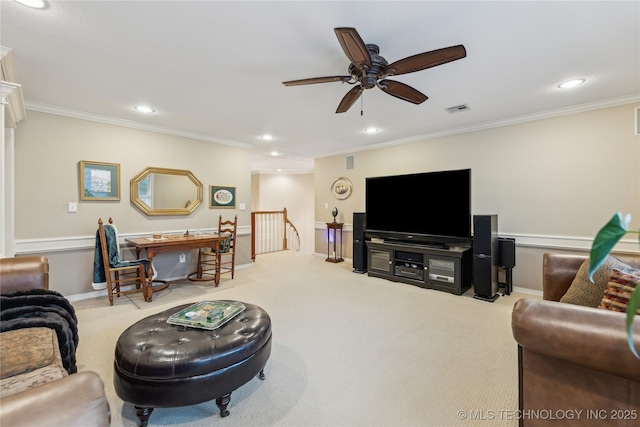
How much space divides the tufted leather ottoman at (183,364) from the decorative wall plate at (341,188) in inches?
175

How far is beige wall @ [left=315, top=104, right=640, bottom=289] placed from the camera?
3.17 m

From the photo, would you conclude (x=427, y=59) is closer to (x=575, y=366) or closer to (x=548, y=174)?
(x=575, y=366)

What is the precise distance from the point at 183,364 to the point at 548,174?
14.7ft

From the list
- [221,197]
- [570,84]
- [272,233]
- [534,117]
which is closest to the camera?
[570,84]

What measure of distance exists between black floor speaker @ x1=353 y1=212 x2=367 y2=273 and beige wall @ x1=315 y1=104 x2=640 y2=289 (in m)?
0.78

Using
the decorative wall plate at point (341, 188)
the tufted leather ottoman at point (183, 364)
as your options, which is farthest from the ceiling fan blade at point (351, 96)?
the decorative wall plate at point (341, 188)

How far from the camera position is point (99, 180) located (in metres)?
3.72

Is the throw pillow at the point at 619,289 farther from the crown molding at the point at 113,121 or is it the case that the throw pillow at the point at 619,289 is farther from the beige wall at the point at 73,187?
the crown molding at the point at 113,121

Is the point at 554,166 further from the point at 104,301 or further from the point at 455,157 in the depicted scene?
the point at 104,301

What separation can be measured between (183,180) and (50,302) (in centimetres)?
296

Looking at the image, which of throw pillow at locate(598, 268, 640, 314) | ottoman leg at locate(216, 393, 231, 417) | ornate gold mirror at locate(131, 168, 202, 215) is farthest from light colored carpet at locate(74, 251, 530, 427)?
ornate gold mirror at locate(131, 168, 202, 215)

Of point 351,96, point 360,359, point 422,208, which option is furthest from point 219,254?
point 422,208

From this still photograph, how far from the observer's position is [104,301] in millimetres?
3502

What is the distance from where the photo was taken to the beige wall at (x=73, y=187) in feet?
10.6
